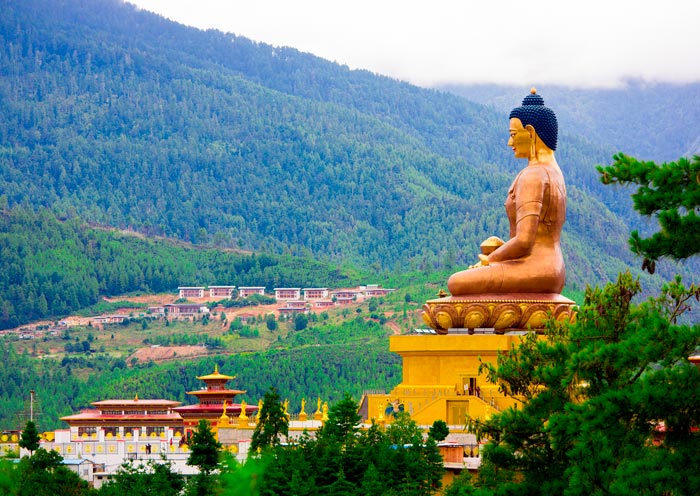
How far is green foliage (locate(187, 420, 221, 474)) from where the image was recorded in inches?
1150

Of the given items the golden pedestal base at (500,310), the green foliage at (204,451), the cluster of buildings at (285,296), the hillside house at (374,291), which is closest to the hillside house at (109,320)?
the cluster of buildings at (285,296)

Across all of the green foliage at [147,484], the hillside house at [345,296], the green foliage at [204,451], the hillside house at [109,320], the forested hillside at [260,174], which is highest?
the forested hillside at [260,174]

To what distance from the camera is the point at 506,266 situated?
32.5 metres

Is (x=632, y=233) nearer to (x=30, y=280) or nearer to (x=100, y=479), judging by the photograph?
(x=100, y=479)

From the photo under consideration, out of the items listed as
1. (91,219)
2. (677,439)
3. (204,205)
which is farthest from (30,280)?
(677,439)

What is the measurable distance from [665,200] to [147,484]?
12.5m

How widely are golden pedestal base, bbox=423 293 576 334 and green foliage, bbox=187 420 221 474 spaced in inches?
189

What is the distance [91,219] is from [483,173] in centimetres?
3691

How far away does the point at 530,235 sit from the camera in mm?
32344

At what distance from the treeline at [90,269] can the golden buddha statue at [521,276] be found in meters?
98.2

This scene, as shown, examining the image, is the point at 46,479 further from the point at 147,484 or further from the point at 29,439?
the point at 29,439

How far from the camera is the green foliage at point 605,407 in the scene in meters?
19.2

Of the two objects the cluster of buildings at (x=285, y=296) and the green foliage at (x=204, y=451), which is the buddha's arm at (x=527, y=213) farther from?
the cluster of buildings at (x=285, y=296)

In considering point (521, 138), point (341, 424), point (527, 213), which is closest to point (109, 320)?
point (521, 138)
